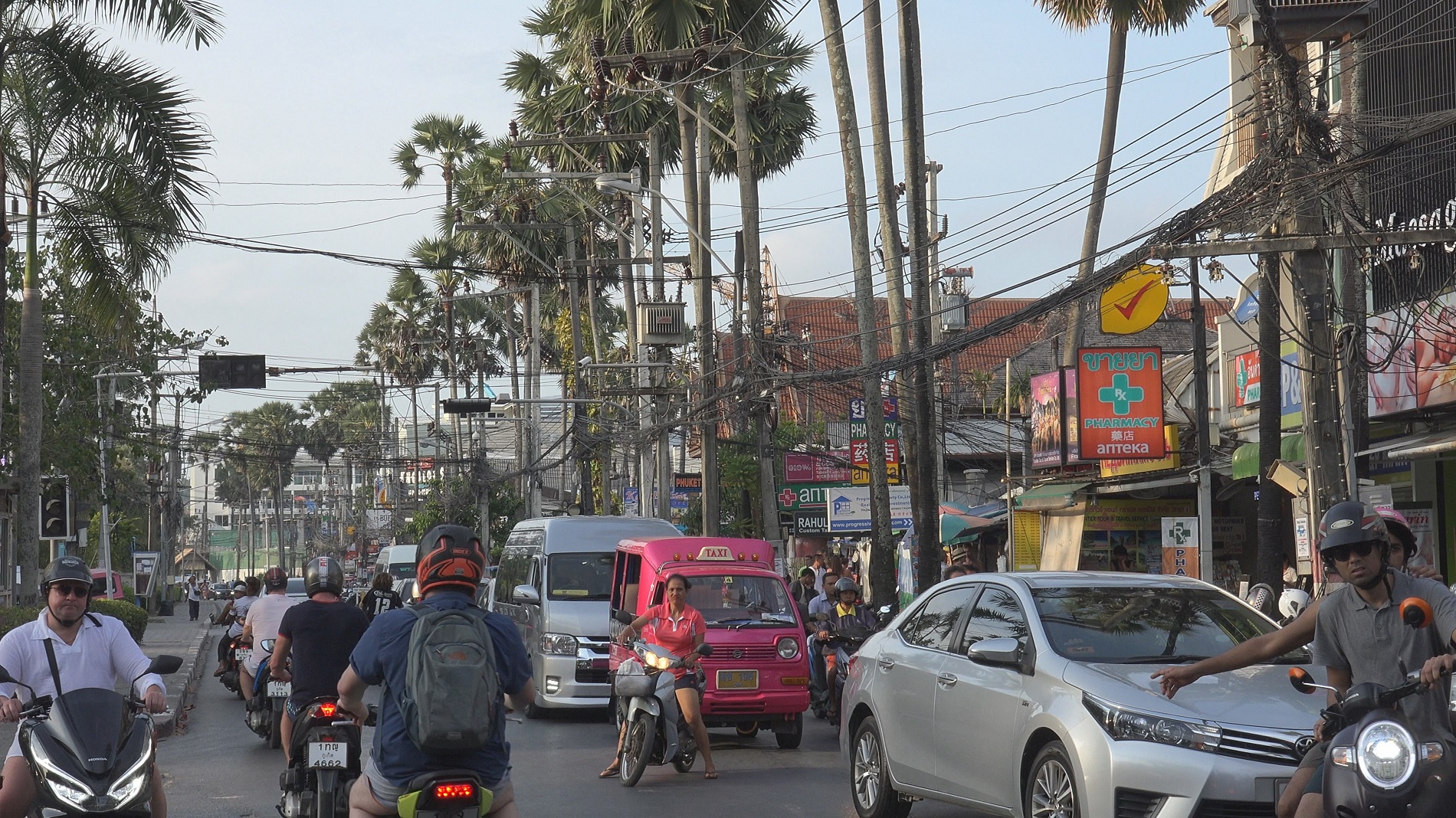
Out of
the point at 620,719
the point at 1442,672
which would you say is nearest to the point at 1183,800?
the point at 1442,672

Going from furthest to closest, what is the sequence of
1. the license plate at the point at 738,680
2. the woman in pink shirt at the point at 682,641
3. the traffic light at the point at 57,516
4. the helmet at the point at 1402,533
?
the traffic light at the point at 57,516 → the license plate at the point at 738,680 → the woman in pink shirt at the point at 682,641 → the helmet at the point at 1402,533

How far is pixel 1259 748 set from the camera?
6.84 m

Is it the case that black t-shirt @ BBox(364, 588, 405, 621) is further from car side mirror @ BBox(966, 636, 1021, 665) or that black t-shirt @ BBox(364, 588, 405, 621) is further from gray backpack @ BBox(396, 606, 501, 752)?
gray backpack @ BBox(396, 606, 501, 752)

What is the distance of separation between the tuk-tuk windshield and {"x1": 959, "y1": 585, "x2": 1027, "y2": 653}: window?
596cm

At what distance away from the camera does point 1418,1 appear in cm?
1953

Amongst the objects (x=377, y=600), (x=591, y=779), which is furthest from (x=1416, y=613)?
(x=377, y=600)

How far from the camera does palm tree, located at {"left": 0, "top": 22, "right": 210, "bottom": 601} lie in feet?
59.4

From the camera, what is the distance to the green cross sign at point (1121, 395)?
23016 millimetres

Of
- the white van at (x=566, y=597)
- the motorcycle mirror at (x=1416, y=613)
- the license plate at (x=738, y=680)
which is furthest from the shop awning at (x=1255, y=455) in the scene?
the motorcycle mirror at (x=1416, y=613)

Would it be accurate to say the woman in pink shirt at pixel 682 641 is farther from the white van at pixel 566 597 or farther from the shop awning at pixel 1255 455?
the shop awning at pixel 1255 455

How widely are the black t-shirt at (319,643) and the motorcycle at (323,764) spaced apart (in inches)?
16.0

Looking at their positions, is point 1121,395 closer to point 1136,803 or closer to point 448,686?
point 1136,803

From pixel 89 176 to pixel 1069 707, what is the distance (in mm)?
15727

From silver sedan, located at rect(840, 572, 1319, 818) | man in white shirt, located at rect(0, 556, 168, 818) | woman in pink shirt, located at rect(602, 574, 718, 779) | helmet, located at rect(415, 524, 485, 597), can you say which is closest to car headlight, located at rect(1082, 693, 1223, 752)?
silver sedan, located at rect(840, 572, 1319, 818)
